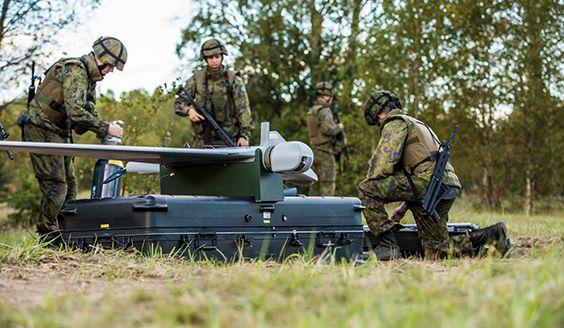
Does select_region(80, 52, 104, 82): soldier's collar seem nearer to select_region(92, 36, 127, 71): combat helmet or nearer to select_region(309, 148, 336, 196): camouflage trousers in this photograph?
select_region(92, 36, 127, 71): combat helmet

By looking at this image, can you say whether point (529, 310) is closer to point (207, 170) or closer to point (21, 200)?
point (207, 170)

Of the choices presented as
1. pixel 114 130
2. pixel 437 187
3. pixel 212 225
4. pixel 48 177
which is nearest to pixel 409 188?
pixel 437 187

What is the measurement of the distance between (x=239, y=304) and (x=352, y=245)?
417 centimetres

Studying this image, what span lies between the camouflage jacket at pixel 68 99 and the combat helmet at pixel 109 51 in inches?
4.4

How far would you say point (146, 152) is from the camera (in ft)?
21.0

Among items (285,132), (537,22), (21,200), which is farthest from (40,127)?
(285,132)

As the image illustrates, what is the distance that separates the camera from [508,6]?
17844 millimetres

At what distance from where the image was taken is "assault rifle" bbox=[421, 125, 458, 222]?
727cm

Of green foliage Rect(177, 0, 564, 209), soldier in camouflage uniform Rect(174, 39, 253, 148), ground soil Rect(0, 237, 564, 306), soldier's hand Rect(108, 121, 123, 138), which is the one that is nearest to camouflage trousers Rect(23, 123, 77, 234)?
soldier's hand Rect(108, 121, 123, 138)

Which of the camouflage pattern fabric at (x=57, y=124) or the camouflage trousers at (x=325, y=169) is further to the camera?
the camouflage trousers at (x=325, y=169)

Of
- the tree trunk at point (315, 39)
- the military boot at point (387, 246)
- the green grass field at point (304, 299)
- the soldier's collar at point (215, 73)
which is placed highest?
the tree trunk at point (315, 39)

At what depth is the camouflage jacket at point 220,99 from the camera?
30.7 ft

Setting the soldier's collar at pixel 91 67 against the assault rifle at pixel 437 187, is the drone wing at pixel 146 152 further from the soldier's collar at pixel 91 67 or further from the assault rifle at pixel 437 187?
the assault rifle at pixel 437 187

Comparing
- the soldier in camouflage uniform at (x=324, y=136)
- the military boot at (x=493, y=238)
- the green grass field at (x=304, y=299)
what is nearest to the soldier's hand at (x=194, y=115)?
the military boot at (x=493, y=238)
